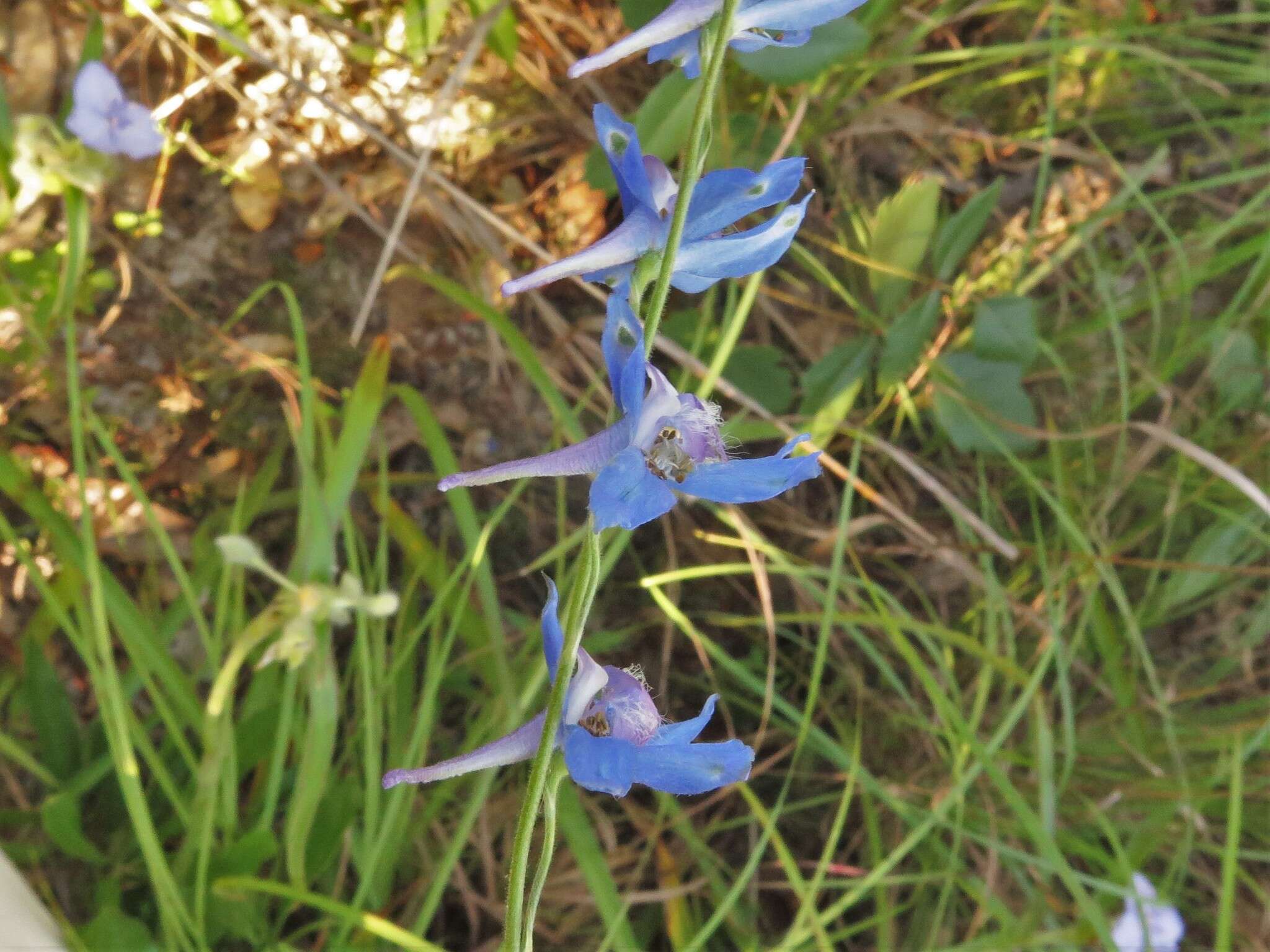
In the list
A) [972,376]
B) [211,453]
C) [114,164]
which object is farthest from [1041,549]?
[114,164]

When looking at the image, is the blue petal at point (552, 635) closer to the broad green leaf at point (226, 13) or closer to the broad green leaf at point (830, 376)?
the broad green leaf at point (830, 376)

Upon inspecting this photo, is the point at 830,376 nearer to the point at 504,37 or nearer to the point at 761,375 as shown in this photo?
the point at 761,375

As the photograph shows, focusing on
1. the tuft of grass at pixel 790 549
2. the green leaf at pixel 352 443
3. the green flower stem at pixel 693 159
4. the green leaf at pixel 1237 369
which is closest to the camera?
the green flower stem at pixel 693 159

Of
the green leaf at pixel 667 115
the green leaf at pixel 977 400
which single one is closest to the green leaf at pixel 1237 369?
the green leaf at pixel 977 400

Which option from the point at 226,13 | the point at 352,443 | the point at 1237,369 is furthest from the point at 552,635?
the point at 1237,369

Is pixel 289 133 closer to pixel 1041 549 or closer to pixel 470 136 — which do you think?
pixel 470 136

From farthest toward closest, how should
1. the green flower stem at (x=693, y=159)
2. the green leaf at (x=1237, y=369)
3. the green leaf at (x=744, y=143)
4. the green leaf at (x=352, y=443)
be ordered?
the green leaf at (x=1237, y=369) < the green leaf at (x=744, y=143) < the green leaf at (x=352, y=443) < the green flower stem at (x=693, y=159)

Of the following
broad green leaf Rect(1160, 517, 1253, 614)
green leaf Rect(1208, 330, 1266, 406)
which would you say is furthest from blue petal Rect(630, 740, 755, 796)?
green leaf Rect(1208, 330, 1266, 406)
